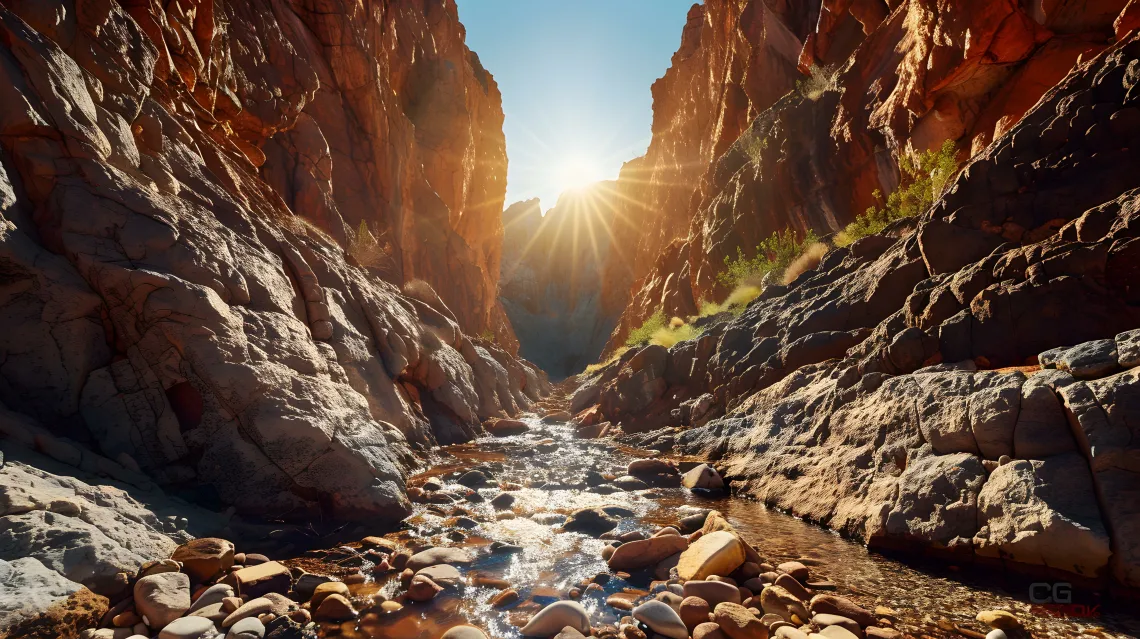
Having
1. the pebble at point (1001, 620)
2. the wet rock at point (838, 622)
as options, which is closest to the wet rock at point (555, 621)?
the wet rock at point (838, 622)

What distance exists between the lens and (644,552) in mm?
5008

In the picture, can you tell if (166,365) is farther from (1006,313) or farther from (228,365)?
(1006,313)

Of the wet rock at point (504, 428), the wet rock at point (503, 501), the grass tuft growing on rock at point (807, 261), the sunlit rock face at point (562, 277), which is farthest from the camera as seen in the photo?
the sunlit rock face at point (562, 277)

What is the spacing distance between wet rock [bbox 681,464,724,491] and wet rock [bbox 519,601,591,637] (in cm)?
453

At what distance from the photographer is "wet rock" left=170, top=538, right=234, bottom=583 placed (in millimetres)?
4078

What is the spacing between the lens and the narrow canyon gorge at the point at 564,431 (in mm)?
3783

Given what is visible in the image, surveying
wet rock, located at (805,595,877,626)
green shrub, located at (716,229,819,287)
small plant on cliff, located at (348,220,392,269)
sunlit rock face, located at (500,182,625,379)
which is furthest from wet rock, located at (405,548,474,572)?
sunlit rock face, located at (500,182,625,379)

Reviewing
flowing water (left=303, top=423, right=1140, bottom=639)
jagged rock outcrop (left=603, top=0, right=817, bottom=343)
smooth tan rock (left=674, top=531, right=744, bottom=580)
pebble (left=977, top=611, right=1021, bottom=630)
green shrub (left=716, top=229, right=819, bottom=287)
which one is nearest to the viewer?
pebble (left=977, top=611, right=1021, bottom=630)

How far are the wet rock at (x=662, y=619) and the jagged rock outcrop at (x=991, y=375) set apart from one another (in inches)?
102

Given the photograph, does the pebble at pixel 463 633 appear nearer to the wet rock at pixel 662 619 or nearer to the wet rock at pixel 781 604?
the wet rock at pixel 662 619

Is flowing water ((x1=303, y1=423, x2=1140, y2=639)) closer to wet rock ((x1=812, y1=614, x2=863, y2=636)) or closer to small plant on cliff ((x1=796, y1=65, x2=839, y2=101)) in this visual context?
wet rock ((x1=812, y1=614, x2=863, y2=636))

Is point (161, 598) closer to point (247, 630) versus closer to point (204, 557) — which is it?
point (204, 557)

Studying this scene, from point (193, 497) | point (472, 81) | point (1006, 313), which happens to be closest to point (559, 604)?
point (193, 497)

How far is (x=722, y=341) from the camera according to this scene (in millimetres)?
13367
